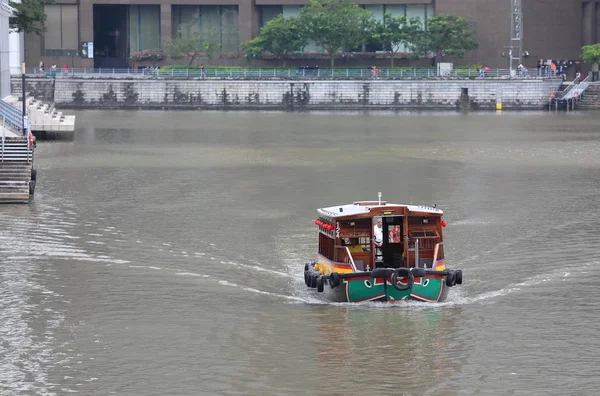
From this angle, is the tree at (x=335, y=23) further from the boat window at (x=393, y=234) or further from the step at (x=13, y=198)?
the boat window at (x=393, y=234)

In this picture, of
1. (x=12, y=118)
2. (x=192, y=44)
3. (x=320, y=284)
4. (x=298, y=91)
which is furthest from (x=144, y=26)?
(x=320, y=284)

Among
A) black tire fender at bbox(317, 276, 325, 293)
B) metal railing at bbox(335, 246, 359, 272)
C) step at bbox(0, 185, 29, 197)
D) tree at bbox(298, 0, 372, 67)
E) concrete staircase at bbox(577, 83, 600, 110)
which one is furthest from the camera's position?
tree at bbox(298, 0, 372, 67)

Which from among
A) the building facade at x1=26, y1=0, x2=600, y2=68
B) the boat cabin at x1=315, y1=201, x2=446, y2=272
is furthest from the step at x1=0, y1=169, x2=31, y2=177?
the building facade at x1=26, y1=0, x2=600, y2=68

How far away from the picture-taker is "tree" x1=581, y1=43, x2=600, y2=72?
12862 cm

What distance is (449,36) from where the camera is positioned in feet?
436

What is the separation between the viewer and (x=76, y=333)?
30234mm

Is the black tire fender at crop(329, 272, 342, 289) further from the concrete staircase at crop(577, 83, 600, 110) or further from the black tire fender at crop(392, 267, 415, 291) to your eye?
the concrete staircase at crop(577, 83, 600, 110)

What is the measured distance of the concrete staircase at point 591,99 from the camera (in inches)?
5074

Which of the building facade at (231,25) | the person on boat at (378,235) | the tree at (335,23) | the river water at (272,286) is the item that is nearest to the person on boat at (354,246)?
the person on boat at (378,235)

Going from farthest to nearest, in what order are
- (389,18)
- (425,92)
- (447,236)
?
(389,18), (425,92), (447,236)

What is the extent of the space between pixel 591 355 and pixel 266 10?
12064 centimetres

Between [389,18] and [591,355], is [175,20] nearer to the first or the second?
[389,18]

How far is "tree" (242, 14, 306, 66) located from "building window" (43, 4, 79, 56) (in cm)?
2098

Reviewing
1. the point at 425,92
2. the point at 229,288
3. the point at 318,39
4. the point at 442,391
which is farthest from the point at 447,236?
the point at 318,39
